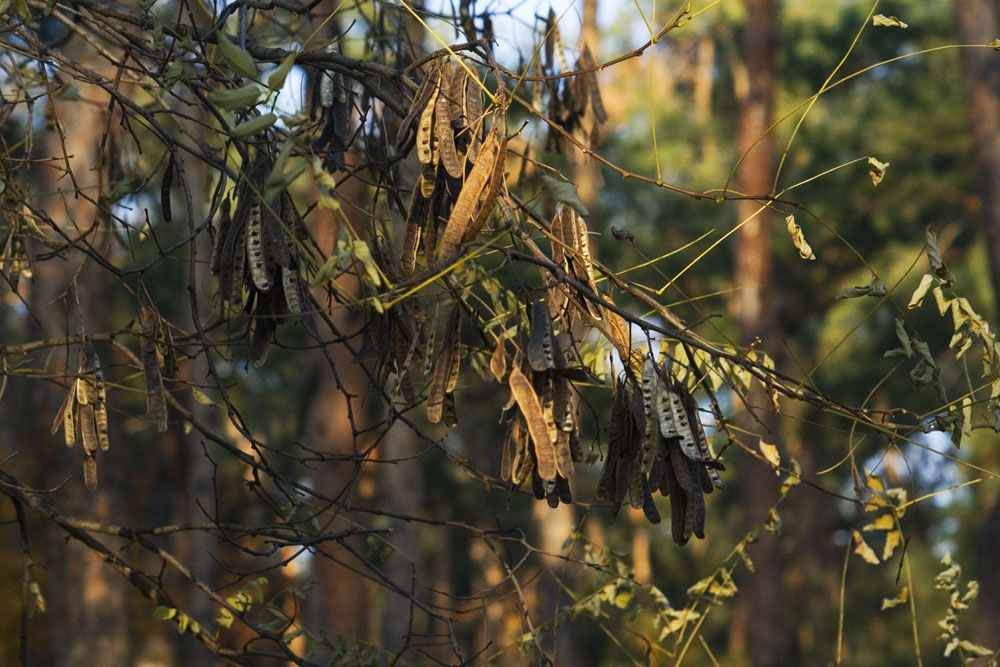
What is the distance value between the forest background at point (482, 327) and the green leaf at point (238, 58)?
0.01 m

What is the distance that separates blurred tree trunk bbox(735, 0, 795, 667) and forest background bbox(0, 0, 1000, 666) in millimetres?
55

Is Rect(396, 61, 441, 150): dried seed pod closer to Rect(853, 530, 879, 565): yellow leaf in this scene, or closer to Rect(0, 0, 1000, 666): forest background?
Rect(0, 0, 1000, 666): forest background

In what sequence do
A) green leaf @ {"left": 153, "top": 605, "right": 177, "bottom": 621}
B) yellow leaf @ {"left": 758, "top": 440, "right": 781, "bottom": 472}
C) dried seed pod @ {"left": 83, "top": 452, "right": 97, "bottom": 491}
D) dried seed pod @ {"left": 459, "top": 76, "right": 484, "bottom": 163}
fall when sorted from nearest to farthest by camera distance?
dried seed pod @ {"left": 459, "top": 76, "right": 484, "bottom": 163} → dried seed pod @ {"left": 83, "top": 452, "right": 97, "bottom": 491} → yellow leaf @ {"left": 758, "top": 440, "right": 781, "bottom": 472} → green leaf @ {"left": 153, "top": 605, "right": 177, "bottom": 621}

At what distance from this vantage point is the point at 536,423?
5.88 ft

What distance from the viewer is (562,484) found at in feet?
6.21

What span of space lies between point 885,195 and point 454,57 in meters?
14.4

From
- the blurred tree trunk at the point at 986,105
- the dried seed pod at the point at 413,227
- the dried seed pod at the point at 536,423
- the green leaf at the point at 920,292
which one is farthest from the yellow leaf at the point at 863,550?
the blurred tree trunk at the point at 986,105

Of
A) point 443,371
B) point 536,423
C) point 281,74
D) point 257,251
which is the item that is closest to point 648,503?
point 536,423

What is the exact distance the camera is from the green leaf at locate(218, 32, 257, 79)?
1.65 m

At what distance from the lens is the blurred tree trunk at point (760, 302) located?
12508 mm

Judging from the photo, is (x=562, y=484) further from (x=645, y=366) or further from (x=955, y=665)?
(x=955, y=665)

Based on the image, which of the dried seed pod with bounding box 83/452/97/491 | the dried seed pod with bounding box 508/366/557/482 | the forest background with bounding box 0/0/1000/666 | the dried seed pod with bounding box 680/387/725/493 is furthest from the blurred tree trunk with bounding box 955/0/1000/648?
the dried seed pod with bounding box 83/452/97/491

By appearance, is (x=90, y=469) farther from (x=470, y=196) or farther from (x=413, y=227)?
(x=470, y=196)

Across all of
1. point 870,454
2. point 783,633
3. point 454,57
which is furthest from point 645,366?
point 870,454
